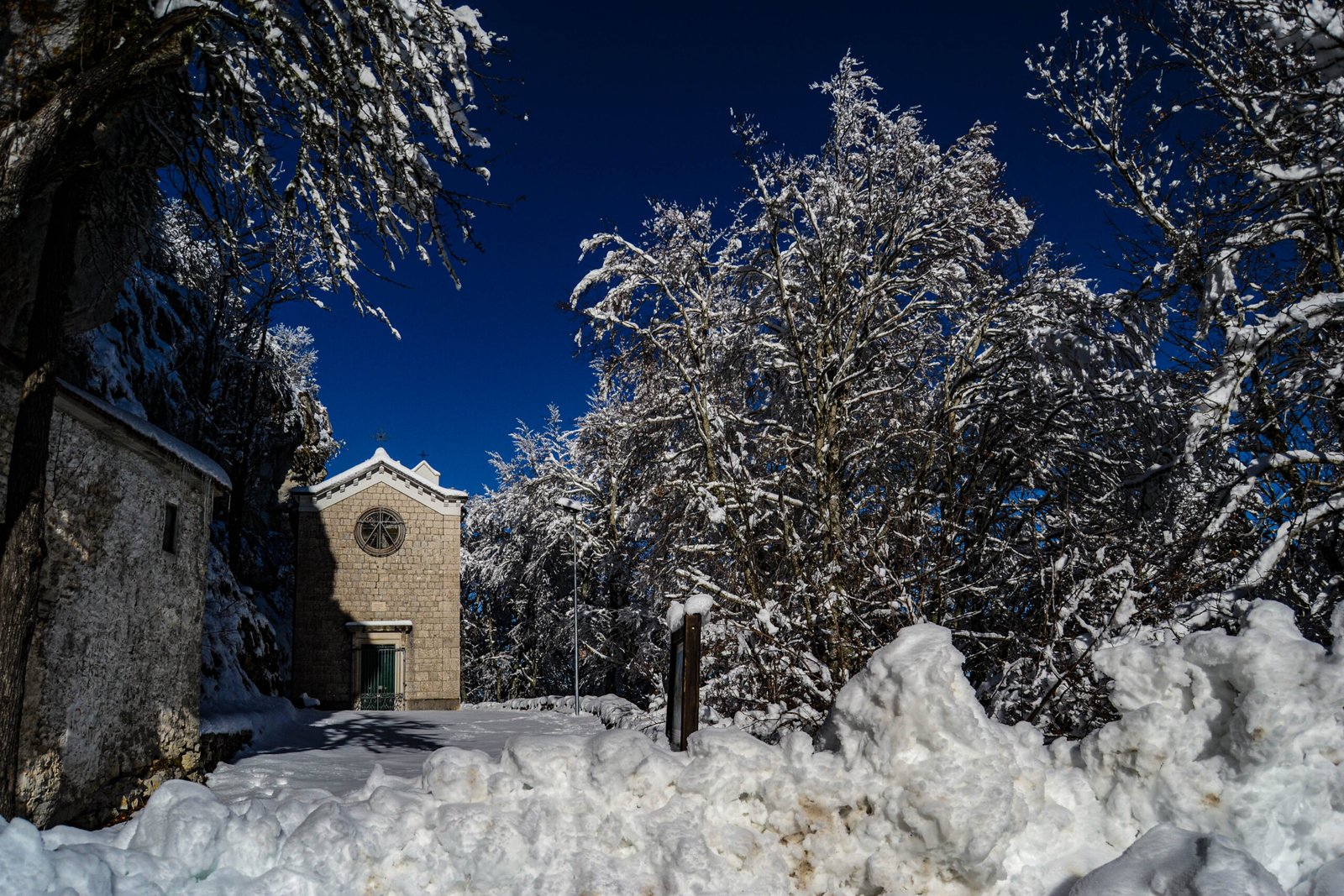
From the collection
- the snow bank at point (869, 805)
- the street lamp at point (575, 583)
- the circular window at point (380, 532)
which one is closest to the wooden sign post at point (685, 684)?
the snow bank at point (869, 805)

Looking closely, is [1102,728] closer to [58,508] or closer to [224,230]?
[224,230]

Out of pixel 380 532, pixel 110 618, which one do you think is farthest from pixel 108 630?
pixel 380 532

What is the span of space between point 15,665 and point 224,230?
12.4 feet

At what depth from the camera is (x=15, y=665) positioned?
209 inches

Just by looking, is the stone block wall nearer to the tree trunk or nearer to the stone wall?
the tree trunk

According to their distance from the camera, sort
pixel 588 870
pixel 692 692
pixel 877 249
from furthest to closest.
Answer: pixel 877 249 → pixel 692 692 → pixel 588 870

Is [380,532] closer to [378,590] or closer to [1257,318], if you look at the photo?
[378,590]

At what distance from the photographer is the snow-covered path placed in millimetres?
10047

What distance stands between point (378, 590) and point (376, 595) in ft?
0.44

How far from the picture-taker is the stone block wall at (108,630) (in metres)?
7.09

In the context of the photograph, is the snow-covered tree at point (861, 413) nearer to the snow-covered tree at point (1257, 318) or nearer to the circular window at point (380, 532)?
the snow-covered tree at point (1257, 318)

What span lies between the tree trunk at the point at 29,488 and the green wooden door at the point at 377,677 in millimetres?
21814

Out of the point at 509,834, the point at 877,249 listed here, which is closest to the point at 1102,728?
the point at 509,834

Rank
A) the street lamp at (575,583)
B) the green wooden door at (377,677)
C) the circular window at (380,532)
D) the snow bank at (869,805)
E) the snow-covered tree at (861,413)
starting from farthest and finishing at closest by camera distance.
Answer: the circular window at (380,532)
the green wooden door at (377,677)
the street lamp at (575,583)
the snow-covered tree at (861,413)
the snow bank at (869,805)
